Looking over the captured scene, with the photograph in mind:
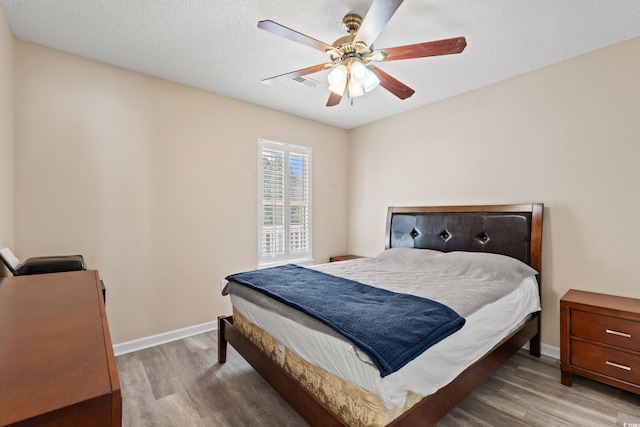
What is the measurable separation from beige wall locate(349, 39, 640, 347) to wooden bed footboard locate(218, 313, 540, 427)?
2.54 ft

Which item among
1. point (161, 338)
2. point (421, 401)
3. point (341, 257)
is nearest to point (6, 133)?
point (161, 338)

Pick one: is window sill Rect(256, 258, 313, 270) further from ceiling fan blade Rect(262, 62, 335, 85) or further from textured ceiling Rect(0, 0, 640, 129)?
ceiling fan blade Rect(262, 62, 335, 85)

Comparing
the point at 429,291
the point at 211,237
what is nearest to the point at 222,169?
the point at 211,237

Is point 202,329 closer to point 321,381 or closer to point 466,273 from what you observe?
point 321,381

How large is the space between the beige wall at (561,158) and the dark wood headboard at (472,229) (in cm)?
14

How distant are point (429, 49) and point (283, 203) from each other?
8.85 ft

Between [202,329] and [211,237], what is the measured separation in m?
1.04

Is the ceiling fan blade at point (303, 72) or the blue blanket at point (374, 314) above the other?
the ceiling fan blade at point (303, 72)

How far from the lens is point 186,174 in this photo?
3262mm

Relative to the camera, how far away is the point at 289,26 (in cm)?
224

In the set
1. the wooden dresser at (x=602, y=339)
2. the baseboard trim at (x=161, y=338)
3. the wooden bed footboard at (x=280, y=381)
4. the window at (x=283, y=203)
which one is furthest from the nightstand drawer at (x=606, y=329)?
the baseboard trim at (x=161, y=338)

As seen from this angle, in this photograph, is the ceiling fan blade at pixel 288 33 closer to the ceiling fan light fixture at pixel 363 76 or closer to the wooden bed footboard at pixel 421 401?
the ceiling fan light fixture at pixel 363 76

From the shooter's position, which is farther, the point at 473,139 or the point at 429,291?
the point at 473,139

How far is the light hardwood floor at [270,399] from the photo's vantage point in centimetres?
192
